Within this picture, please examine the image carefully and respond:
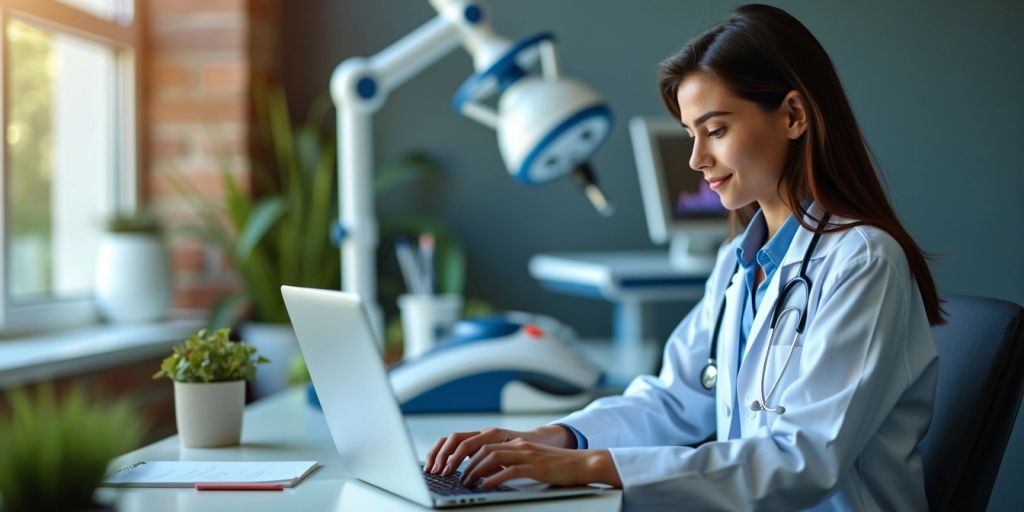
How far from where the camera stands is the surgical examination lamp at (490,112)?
1834 mm

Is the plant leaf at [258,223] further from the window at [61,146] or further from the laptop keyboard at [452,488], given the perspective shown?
the laptop keyboard at [452,488]

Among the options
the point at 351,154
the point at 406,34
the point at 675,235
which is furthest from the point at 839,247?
the point at 406,34

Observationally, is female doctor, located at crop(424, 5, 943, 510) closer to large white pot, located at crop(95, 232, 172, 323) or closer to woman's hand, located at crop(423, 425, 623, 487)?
woman's hand, located at crop(423, 425, 623, 487)

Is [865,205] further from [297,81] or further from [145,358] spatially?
[297,81]

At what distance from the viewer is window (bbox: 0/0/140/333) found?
2.54m

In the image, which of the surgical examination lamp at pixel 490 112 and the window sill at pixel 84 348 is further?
the window sill at pixel 84 348

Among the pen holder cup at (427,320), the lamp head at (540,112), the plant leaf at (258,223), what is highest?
the lamp head at (540,112)

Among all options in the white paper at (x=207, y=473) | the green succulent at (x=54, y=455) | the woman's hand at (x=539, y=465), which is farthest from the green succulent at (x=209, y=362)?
the green succulent at (x=54, y=455)

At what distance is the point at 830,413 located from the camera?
3.53 ft

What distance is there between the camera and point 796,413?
1.09 metres

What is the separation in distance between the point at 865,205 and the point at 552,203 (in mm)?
1993

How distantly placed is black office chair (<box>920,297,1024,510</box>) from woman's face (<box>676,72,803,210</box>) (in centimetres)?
29

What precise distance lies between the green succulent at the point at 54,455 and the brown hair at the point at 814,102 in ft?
2.56

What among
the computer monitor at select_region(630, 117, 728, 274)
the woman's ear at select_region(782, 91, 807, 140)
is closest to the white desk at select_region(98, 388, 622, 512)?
the woman's ear at select_region(782, 91, 807, 140)
